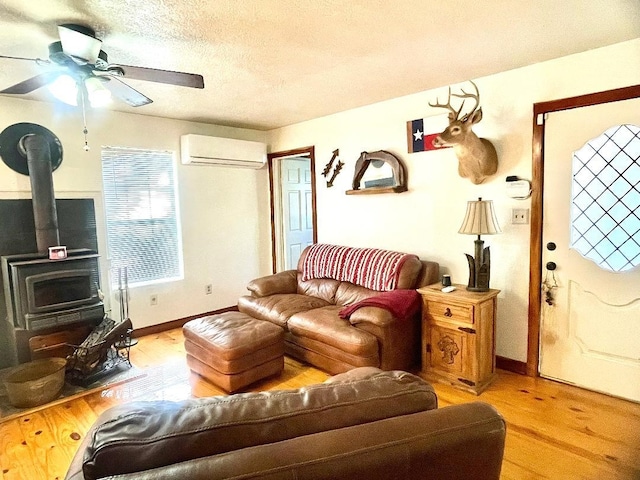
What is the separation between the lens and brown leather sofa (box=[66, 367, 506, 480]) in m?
0.78

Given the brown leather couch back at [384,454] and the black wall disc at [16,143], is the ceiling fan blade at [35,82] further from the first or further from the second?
the brown leather couch back at [384,454]

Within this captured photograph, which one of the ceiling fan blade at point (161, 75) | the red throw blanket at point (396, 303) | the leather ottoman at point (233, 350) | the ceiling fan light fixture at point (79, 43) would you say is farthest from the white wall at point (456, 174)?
the ceiling fan light fixture at point (79, 43)

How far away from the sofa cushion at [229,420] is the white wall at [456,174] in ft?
7.51

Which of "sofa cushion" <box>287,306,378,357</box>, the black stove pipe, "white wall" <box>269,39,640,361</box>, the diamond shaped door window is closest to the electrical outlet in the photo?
"white wall" <box>269,39,640,361</box>

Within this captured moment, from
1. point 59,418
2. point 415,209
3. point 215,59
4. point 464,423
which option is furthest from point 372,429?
point 415,209

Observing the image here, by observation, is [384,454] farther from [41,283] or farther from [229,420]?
[41,283]

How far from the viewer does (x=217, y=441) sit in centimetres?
90

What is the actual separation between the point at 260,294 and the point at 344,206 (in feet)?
4.33

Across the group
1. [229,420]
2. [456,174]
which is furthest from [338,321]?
[229,420]

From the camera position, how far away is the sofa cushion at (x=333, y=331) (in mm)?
2752

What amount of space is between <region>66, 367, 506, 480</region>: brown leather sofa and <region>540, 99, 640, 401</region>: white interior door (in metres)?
2.21

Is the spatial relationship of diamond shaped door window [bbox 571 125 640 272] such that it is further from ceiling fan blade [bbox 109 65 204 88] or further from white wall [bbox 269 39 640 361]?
ceiling fan blade [bbox 109 65 204 88]

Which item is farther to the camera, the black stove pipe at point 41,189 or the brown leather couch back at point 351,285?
the brown leather couch back at point 351,285

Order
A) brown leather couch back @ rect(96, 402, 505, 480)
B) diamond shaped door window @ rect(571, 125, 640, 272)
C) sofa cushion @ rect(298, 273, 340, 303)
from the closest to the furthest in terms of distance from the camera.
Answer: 1. brown leather couch back @ rect(96, 402, 505, 480)
2. diamond shaped door window @ rect(571, 125, 640, 272)
3. sofa cushion @ rect(298, 273, 340, 303)
